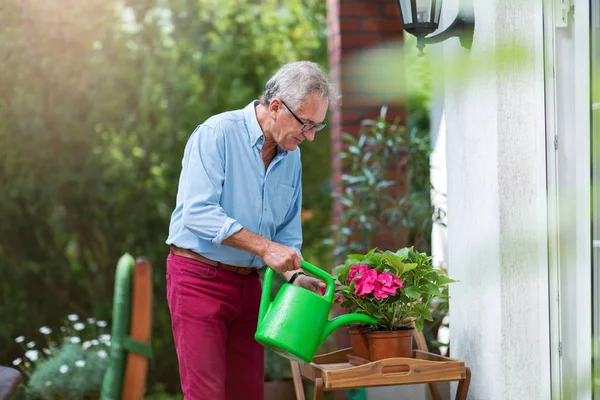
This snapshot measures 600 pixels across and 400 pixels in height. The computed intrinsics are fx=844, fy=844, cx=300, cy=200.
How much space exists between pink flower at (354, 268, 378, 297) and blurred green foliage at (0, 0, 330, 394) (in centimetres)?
338

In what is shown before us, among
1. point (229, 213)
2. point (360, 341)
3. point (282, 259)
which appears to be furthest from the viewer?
point (360, 341)

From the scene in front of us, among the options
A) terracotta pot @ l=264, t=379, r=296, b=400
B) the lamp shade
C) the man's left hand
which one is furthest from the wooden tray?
terracotta pot @ l=264, t=379, r=296, b=400

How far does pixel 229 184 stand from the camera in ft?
7.54

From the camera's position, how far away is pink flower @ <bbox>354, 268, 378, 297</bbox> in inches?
89.8

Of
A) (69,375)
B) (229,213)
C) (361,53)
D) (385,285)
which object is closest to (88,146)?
(69,375)

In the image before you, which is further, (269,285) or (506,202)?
(506,202)

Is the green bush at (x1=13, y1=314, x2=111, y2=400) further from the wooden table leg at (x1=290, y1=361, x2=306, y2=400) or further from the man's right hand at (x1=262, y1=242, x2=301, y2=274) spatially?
the man's right hand at (x1=262, y1=242, x2=301, y2=274)

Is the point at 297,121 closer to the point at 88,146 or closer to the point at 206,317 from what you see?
the point at 206,317

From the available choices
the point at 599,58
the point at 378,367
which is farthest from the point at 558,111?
the point at 378,367

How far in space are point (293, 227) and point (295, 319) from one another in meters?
0.41

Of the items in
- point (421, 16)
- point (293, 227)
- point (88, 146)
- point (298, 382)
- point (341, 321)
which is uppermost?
point (421, 16)

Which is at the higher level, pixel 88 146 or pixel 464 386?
pixel 88 146

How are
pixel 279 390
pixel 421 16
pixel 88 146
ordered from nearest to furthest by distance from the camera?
pixel 421 16, pixel 279 390, pixel 88 146

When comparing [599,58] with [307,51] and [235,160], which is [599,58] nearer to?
[235,160]
